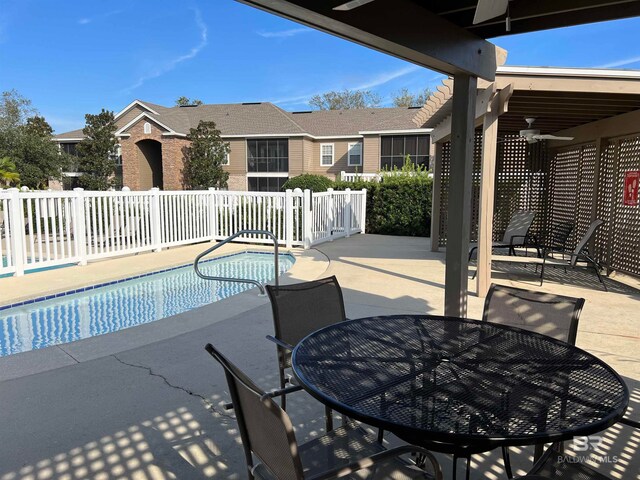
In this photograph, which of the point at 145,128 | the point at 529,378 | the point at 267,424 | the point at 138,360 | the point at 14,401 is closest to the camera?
the point at 267,424

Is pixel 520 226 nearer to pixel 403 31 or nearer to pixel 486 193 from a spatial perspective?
pixel 486 193

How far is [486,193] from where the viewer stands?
5.43m

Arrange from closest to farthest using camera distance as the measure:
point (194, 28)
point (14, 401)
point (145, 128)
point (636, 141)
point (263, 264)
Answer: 1. point (14, 401)
2. point (636, 141)
3. point (263, 264)
4. point (145, 128)
5. point (194, 28)

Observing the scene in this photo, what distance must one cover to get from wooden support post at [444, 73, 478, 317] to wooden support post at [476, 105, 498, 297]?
1.89m

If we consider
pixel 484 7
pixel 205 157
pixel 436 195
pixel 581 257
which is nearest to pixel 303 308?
pixel 484 7

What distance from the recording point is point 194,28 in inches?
1265

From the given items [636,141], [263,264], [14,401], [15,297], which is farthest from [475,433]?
[263,264]

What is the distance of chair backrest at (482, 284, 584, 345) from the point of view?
2418mm

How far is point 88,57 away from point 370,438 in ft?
131

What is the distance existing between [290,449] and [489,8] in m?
2.54

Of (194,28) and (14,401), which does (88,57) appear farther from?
(14,401)

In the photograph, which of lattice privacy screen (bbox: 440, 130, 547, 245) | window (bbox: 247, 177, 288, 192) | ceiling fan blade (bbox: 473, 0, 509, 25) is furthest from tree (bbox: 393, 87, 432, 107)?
ceiling fan blade (bbox: 473, 0, 509, 25)

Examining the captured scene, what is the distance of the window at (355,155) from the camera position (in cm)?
2511

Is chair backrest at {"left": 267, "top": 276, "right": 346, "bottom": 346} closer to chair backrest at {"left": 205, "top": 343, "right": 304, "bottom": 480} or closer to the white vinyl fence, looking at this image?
chair backrest at {"left": 205, "top": 343, "right": 304, "bottom": 480}
